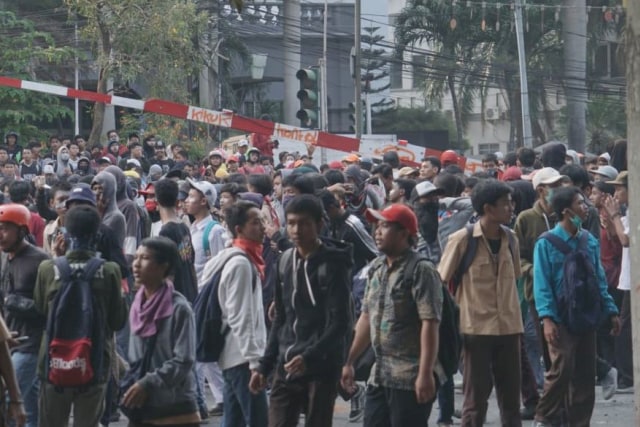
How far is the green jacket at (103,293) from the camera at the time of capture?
23.4 feet

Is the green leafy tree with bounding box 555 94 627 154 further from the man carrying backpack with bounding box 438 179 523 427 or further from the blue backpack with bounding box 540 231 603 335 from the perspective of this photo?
the man carrying backpack with bounding box 438 179 523 427

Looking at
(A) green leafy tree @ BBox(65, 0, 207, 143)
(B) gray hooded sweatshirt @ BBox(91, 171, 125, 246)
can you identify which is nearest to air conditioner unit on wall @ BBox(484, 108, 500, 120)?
(A) green leafy tree @ BBox(65, 0, 207, 143)

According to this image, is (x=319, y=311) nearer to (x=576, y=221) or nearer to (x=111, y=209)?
(x=576, y=221)

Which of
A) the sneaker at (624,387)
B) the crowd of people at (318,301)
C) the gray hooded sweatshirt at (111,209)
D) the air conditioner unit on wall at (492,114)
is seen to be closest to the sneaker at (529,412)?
the crowd of people at (318,301)

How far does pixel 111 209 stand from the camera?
10094mm

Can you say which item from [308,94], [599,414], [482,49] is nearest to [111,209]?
[599,414]

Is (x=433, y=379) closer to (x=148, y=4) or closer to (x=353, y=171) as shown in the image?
(x=353, y=171)

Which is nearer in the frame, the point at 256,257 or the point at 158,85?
the point at 256,257

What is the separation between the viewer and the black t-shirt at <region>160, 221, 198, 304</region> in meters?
9.66

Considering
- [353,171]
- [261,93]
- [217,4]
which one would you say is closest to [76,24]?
[217,4]

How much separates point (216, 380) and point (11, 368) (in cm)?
381

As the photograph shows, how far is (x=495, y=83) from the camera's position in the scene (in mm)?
49000

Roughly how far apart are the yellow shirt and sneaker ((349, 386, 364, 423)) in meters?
1.97

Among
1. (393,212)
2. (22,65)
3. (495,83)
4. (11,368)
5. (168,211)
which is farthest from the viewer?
(495,83)
